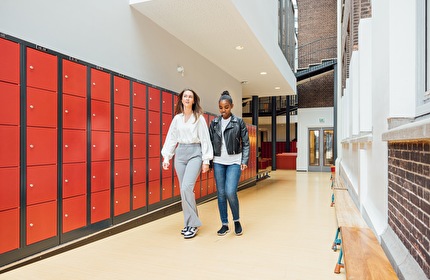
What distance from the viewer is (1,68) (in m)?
2.39

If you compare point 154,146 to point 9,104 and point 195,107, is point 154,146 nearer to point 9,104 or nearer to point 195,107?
point 195,107

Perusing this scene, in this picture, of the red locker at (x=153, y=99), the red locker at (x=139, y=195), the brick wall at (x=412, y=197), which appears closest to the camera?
the brick wall at (x=412, y=197)

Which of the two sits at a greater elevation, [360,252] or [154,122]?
[154,122]

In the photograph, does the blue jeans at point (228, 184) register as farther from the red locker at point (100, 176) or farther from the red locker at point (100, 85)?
the red locker at point (100, 85)

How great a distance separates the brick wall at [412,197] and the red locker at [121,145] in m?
2.85

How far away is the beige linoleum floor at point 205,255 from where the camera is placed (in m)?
2.39

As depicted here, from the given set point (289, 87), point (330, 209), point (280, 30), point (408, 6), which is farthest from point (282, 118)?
point (408, 6)

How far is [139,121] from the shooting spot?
409cm

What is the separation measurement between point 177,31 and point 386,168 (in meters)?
4.19

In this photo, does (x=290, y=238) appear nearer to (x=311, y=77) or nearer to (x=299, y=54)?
(x=311, y=77)

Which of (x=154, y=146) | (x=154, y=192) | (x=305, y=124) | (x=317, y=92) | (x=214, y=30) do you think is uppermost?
(x=317, y=92)

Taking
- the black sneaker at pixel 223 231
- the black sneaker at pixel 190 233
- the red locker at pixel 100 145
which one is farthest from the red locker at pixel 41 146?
the black sneaker at pixel 223 231

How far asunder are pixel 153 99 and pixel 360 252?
3.27 meters

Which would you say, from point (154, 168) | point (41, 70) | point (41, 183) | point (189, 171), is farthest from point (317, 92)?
point (41, 183)
